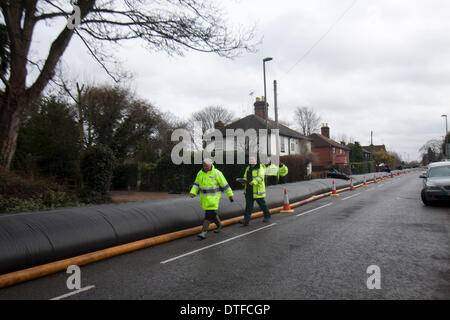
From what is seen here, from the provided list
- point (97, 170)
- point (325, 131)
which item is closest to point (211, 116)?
point (325, 131)

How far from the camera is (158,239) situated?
7.55m

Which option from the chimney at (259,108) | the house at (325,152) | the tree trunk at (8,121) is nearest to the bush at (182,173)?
the chimney at (259,108)

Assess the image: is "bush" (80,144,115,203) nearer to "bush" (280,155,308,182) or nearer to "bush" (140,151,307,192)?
"bush" (140,151,307,192)

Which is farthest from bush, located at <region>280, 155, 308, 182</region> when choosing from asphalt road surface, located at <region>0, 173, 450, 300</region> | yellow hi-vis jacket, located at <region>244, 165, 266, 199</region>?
asphalt road surface, located at <region>0, 173, 450, 300</region>

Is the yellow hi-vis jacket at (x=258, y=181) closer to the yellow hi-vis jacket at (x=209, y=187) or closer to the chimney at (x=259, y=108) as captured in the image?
the yellow hi-vis jacket at (x=209, y=187)

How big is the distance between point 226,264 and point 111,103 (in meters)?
23.2

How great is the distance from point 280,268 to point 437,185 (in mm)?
9453

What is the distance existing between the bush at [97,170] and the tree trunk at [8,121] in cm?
420

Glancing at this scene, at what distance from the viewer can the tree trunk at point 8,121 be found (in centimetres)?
1210

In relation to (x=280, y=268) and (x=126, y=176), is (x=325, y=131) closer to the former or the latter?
(x=126, y=176)

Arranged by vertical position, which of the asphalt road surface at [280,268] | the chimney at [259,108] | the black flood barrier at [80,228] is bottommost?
the asphalt road surface at [280,268]

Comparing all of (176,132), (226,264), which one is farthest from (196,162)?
(176,132)

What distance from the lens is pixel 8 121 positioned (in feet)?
39.9

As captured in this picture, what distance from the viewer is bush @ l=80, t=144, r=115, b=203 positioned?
16.2 meters
